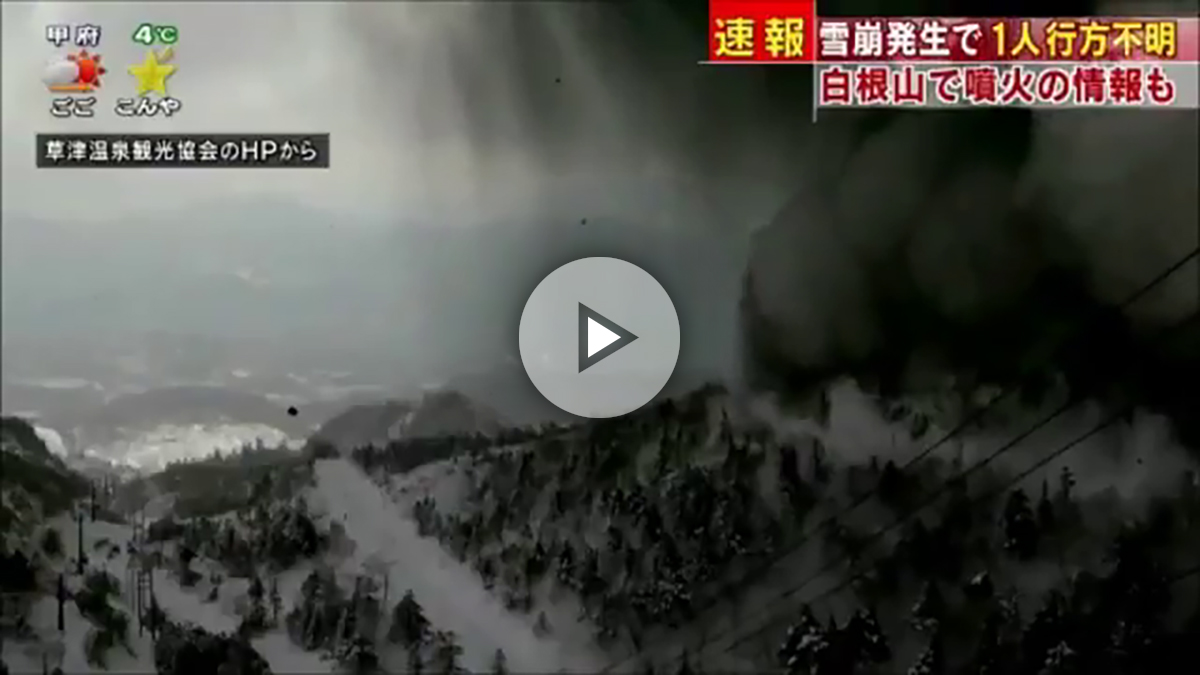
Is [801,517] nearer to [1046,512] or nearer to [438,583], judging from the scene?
[1046,512]

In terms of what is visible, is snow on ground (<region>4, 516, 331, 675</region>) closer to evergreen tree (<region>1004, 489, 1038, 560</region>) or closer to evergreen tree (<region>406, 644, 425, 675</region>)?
evergreen tree (<region>406, 644, 425, 675</region>)

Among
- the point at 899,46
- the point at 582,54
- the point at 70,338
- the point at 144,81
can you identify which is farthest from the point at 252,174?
the point at 899,46

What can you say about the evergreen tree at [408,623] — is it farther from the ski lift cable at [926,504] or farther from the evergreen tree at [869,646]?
the evergreen tree at [869,646]

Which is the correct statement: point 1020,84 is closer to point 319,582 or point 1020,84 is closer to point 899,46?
point 899,46

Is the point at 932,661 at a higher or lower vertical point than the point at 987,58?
lower
